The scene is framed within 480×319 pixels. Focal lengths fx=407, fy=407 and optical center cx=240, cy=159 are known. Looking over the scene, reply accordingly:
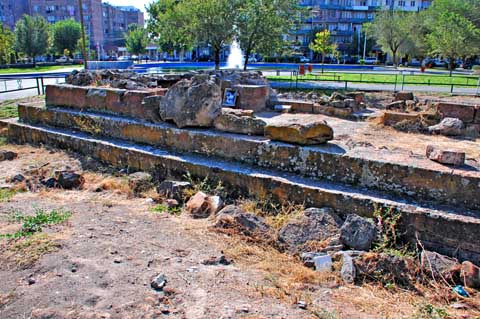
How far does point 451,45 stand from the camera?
3020cm

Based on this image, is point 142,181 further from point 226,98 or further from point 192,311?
point 226,98

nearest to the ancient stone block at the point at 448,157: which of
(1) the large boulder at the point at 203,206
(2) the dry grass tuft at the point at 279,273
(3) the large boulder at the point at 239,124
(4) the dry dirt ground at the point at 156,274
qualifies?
(4) the dry dirt ground at the point at 156,274

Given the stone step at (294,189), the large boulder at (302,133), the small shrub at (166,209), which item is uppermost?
the large boulder at (302,133)

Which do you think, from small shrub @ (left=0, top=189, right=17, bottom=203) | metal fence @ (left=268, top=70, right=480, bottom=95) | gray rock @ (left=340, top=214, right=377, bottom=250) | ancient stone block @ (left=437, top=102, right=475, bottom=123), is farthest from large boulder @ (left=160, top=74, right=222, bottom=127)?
metal fence @ (left=268, top=70, right=480, bottom=95)

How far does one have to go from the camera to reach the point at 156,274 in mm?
3777

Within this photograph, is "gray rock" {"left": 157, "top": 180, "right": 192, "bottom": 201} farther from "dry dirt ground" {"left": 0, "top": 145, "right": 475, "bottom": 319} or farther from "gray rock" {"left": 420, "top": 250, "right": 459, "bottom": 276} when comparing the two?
"gray rock" {"left": 420, "top": 250, "right": 459, "bottom": 276}

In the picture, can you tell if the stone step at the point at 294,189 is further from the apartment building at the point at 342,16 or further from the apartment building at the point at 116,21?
the apartment building at the point at 116,21

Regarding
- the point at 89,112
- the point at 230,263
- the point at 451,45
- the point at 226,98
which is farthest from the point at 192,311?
the point at 451,45

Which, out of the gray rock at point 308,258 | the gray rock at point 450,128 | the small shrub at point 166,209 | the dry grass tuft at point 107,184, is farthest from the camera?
the gray rock at point 450,128

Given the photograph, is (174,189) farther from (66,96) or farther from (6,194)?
(66,96)

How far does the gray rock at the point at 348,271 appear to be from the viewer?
387cm

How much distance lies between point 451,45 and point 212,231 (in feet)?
103

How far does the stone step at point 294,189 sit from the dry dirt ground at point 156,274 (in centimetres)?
88

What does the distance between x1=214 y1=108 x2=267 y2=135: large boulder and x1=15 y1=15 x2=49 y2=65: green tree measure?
4938 cm
